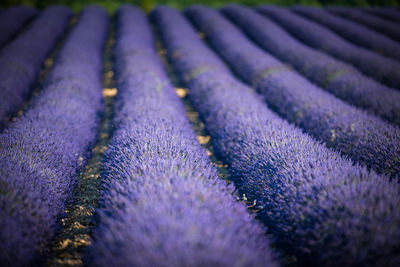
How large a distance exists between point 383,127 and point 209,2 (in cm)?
1331

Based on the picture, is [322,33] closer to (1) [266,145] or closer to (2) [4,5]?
(1) [266,145]

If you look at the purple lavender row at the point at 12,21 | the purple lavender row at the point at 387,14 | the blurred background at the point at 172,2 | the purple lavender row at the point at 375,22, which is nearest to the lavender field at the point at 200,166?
the purple lavender row at the point at 12,21

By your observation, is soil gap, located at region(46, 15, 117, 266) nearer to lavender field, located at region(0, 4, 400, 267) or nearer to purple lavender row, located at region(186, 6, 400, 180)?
lavender field, located at region(0, 4, 400, 267)

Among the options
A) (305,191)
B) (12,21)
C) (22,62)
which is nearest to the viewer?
(305,191)

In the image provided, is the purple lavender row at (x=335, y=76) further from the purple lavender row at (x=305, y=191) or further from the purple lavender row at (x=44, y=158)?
A: the purple lavender row at (x=44, y=158)

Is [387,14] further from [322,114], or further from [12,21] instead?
[12,21]

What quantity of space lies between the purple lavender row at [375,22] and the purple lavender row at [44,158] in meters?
9.02

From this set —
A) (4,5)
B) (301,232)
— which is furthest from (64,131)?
(4,5)

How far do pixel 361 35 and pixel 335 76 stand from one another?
3.79 metres

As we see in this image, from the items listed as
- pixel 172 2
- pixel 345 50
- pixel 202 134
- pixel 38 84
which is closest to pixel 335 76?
pixel 345 50

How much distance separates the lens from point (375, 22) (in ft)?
24.7

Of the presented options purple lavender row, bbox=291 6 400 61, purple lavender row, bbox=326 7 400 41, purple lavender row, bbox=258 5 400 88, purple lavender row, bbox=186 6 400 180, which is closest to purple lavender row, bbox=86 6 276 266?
purple lavender row, bbox=186 6 400 180

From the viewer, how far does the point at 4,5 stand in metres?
10.4

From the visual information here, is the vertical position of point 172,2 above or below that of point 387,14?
below
